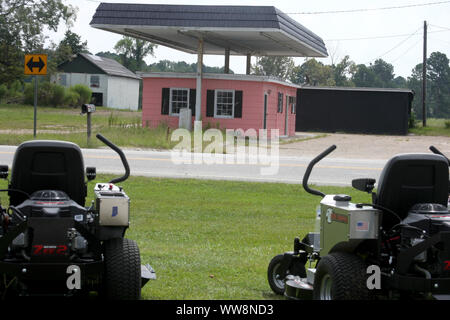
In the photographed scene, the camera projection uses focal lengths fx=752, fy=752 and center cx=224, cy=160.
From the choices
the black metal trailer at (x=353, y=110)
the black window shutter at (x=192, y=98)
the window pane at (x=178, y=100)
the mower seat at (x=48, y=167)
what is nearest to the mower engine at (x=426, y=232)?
the mower seat at (x=48, y=167)

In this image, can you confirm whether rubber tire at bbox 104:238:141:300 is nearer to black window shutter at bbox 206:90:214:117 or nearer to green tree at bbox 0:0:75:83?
black window shutter at bbox 206:90:214:117

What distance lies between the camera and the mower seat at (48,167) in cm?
572

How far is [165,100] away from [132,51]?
2906 inches

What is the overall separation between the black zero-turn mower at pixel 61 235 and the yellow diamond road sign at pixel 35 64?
51.5 feet

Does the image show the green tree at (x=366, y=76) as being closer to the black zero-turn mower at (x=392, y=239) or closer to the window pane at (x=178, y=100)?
the window pane at (x=178, y=100)

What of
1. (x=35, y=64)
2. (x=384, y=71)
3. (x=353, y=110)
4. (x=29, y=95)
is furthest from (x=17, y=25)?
(x=384, y=71)

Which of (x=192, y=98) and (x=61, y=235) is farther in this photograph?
(x=192, y=98)

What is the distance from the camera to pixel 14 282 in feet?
17.6

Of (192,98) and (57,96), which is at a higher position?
(57,96)

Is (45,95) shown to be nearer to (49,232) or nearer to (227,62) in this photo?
(227,62)

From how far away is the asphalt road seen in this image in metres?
18.2

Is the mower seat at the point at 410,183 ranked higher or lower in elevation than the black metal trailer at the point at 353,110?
lower

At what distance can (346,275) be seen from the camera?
5316mm

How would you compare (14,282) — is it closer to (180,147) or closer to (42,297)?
(42,297)
